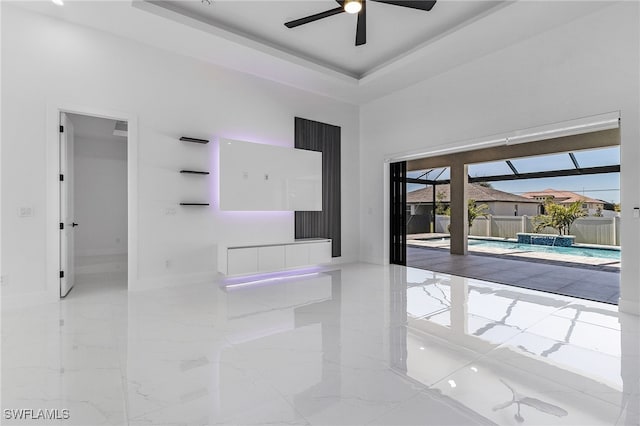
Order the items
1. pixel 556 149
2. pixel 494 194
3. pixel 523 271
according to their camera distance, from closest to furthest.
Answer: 1. pixel 523 271
2. pixel 556 149
3. pixel 494 194

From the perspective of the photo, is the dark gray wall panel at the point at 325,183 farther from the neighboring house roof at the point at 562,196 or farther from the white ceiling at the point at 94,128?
the neighboring house roof at the point at 562,196

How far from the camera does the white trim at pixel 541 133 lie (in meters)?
3.71

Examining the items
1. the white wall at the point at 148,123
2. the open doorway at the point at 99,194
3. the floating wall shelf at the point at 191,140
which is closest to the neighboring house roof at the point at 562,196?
the white wall at the point at 148,123

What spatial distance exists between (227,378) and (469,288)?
366 centimetres

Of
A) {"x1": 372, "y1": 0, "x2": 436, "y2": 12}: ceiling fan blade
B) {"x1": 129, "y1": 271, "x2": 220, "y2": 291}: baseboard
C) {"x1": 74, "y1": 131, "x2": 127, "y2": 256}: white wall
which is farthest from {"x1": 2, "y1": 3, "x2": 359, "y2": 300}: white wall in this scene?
{"x1": 74, "y1": 131, "x2": 127, "y2": 256}: white wall

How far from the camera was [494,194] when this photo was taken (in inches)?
476

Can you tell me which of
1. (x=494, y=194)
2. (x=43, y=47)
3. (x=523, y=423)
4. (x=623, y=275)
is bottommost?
(x=523, y=423)

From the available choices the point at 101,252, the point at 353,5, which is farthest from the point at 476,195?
the point at 101,252

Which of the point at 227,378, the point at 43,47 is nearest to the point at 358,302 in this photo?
the point at 227,378

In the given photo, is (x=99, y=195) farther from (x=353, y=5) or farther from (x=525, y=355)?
(x=525, y=355)

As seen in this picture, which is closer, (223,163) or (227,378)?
(227,378)

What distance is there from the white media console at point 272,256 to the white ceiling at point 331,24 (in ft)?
10.1

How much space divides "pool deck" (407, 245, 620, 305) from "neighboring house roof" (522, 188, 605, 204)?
11.6 feet

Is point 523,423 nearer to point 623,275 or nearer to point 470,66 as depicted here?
point 623,275
